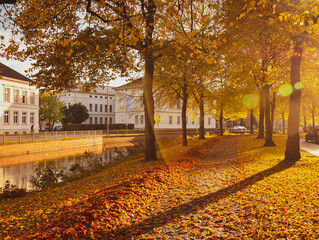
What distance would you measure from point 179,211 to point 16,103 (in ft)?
150

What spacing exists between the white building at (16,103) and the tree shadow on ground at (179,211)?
40.7 m

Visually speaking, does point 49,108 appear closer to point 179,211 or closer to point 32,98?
point 32,98

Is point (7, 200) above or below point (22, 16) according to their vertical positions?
below

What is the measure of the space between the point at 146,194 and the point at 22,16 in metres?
7.00

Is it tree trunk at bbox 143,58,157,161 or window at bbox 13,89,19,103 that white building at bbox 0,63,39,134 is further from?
tree trunk at bbox 143,58,157,161

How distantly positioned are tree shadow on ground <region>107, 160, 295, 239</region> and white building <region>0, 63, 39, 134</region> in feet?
133

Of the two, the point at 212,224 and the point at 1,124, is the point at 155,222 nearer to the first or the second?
the point at 212,224

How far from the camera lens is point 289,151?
11.4m

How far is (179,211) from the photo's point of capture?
220 inches

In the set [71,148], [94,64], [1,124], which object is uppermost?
[94,64]

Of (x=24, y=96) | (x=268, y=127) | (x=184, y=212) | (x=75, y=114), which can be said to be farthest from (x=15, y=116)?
(x=184, y=212)

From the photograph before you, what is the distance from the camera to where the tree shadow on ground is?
4.57 metres

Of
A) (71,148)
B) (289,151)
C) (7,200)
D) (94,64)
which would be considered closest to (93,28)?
(94,64)

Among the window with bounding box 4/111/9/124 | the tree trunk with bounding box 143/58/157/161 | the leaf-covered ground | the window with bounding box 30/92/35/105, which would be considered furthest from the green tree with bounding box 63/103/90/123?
the leaf-covered ground
